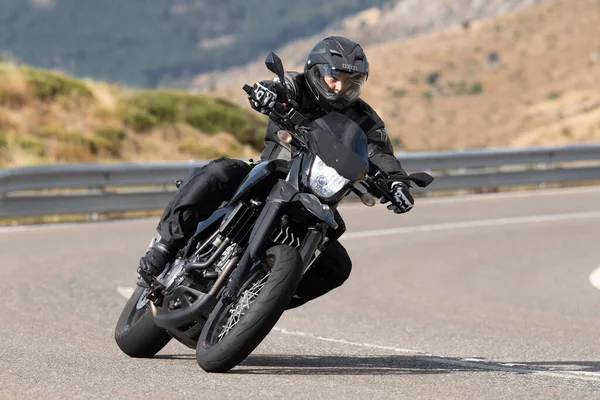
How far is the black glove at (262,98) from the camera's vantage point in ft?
23.9

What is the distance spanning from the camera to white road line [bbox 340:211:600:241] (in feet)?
60.3

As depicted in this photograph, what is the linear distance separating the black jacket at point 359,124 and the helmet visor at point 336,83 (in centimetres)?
13

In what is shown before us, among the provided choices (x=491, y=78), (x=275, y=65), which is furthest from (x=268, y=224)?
(x=491, y=78)

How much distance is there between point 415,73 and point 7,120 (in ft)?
379

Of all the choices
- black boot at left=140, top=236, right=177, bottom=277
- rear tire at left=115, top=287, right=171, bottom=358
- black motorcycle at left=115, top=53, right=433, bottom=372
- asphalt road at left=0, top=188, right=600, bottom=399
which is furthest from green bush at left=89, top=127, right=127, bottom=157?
black motorcycle at left=115, top=53, right=433, bottom=372

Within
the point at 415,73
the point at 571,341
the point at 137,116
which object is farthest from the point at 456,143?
the point at 571,341

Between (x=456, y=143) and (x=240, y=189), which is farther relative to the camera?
(x=456, y=143)

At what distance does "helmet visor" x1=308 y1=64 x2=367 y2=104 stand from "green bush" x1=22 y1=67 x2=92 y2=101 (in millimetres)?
25399

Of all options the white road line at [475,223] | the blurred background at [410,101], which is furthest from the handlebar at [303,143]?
the blurred background at [410,101]

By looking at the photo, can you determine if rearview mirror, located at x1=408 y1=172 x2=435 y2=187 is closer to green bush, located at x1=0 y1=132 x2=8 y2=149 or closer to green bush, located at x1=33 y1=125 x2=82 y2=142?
green bush, located at x1=0 y1=132 x2=8 y2=149

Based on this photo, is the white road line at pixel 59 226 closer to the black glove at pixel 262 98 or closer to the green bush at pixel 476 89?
the black glove at pixel 262 98

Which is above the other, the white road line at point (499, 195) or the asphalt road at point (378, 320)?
the asphalt road at point (378, 320)

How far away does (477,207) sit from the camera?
22406 mm

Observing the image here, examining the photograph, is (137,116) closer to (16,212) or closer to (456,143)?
(16,212)
